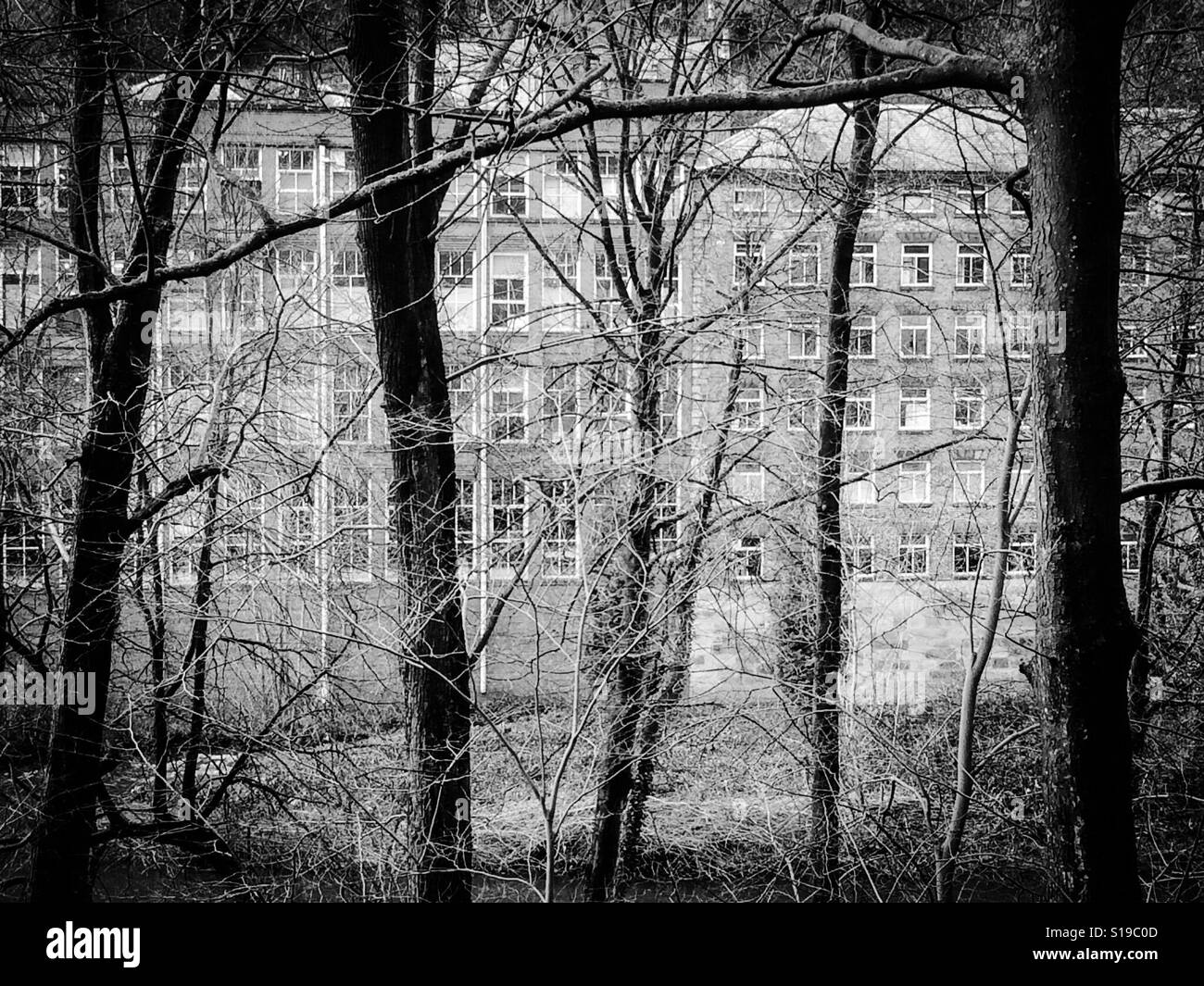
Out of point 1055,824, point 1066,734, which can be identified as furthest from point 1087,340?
point 1055,824

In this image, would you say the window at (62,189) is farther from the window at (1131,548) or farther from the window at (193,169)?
the window at (1131,548)

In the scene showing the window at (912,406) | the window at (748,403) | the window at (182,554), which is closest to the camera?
the window at (182,554)

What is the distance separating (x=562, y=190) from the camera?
56.5ft

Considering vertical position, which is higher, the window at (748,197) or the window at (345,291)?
the window at (748,197)

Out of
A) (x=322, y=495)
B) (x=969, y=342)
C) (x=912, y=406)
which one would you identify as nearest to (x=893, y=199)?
(x=969, y=342)

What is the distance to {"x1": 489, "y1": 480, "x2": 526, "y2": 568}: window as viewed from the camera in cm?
717

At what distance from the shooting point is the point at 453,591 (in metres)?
6.09

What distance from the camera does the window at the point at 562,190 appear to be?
951 centimetres

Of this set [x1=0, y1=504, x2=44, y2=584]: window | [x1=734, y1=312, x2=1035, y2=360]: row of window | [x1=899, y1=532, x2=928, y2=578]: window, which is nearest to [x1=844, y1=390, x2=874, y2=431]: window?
[x1=734, y1=312, x2=1035, y2=360]: row of window

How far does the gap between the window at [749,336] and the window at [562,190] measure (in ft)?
6.54

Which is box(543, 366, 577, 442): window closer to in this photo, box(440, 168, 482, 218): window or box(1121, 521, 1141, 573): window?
box(440, 168, 482, 218): window

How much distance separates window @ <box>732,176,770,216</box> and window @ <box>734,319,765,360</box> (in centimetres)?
180

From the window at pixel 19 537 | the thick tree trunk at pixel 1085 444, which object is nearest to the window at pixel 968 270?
the thick tree trunk at pixel 1085 444

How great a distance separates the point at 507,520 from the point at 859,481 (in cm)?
448
